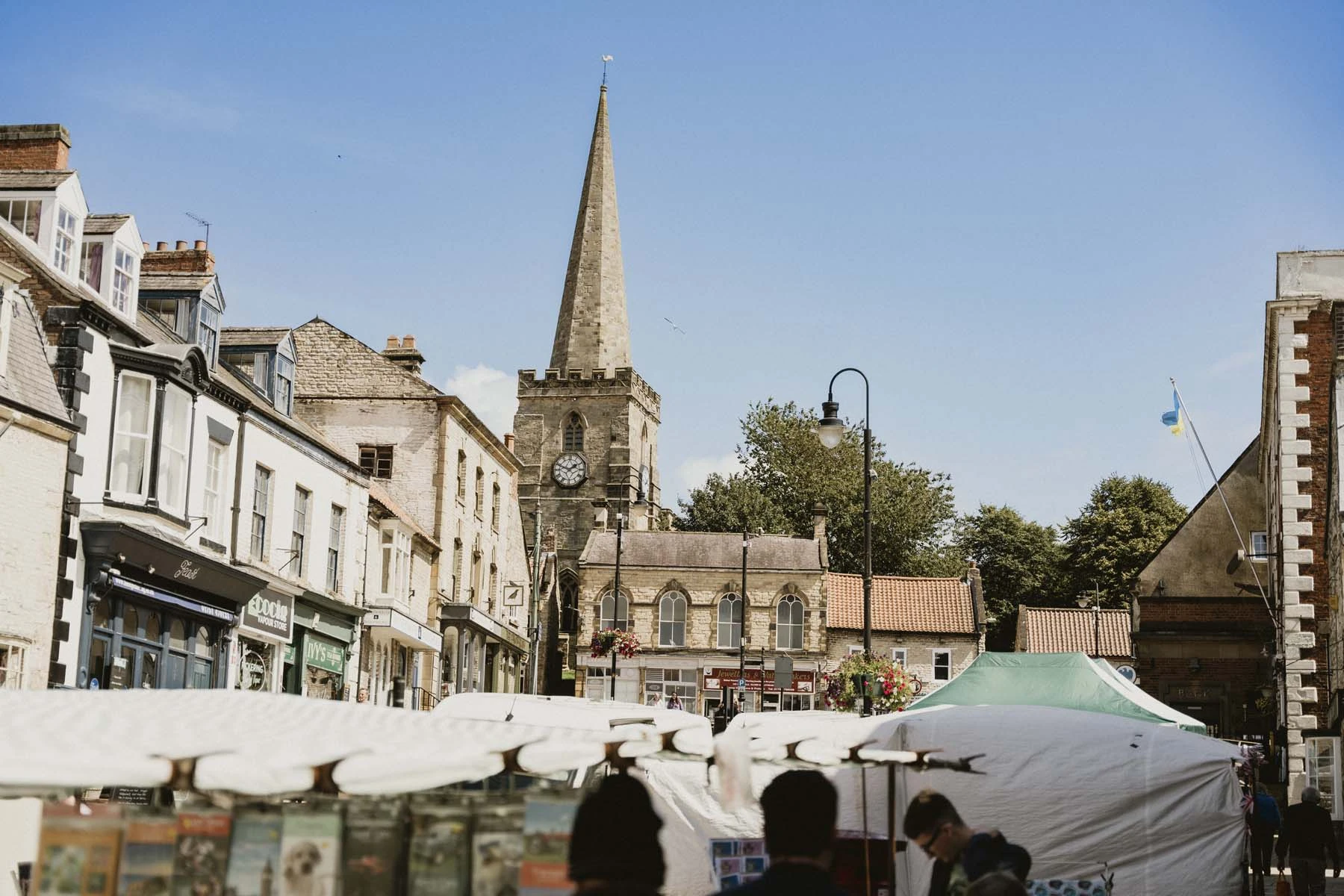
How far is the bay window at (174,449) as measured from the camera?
79.3ft

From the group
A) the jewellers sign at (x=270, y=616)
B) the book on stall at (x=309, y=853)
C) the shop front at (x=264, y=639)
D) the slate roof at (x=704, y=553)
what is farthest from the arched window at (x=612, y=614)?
the book on stall at (x=309, y=853)

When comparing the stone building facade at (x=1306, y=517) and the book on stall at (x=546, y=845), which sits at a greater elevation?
the stone building facade at (x=1306, y=517)

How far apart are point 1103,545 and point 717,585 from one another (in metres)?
20.7

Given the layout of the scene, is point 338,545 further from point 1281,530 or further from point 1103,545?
point 1103,545

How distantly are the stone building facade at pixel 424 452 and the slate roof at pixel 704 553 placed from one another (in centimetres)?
1351

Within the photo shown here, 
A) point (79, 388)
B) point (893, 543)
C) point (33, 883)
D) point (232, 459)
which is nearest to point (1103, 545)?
point (893, 543)

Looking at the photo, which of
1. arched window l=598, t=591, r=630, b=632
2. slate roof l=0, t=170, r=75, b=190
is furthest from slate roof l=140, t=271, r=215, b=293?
arched window l=598, t=591, r=630, b=632

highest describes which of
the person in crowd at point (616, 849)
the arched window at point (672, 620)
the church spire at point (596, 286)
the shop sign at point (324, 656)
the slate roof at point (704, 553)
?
the church spire at point (596, 286)

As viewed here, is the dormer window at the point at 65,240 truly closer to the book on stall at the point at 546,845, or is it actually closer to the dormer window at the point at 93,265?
the dormer window at the point at 93,265

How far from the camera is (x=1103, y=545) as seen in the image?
72.6 m

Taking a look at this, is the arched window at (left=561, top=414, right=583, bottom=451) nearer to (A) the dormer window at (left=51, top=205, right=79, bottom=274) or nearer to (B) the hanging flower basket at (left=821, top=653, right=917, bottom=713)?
(B) the hanging flower basket at (left=821, top=653, right=917, bottom=713)

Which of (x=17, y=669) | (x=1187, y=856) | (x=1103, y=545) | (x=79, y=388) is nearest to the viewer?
(x=1187, y=856)

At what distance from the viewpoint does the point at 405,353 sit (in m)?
47.6

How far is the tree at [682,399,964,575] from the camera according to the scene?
7731cm
